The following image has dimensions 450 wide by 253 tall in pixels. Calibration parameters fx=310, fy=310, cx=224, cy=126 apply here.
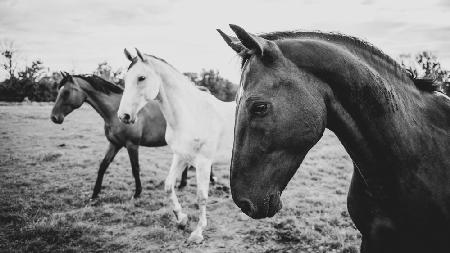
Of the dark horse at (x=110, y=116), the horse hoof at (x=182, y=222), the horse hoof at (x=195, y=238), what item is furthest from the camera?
the dark horse at (x=110, y=116)

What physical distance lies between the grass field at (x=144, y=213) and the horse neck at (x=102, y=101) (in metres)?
1.74

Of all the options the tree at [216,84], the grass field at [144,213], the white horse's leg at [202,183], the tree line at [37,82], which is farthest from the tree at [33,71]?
the white horse's leg at [202,183]

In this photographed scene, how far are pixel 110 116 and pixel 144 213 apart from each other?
237 cm

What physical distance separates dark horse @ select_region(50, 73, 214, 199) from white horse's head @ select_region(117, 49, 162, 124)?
1.88 metres

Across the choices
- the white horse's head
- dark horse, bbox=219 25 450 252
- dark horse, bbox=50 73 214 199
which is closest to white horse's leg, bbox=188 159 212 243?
the white horse's head

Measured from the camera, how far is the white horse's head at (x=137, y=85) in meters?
4.86

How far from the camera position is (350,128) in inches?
63.6

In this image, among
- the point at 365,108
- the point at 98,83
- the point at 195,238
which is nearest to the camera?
the point at 365,108

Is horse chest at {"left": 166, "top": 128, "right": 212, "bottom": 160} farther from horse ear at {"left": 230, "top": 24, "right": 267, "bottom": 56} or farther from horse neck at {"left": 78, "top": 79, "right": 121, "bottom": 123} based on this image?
horse ear at {"left": 230, "top": 24, "right": 267, "bottom": 56}

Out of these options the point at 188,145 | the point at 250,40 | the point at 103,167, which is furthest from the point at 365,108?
the point at 103,167

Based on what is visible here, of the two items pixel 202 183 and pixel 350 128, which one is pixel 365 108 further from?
pixel 202 183

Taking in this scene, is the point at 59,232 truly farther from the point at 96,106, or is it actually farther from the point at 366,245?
the point at 366,245

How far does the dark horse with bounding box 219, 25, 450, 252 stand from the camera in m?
1.49

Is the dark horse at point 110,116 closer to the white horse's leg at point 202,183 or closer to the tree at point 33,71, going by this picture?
the white horse's leg at point 202,183
